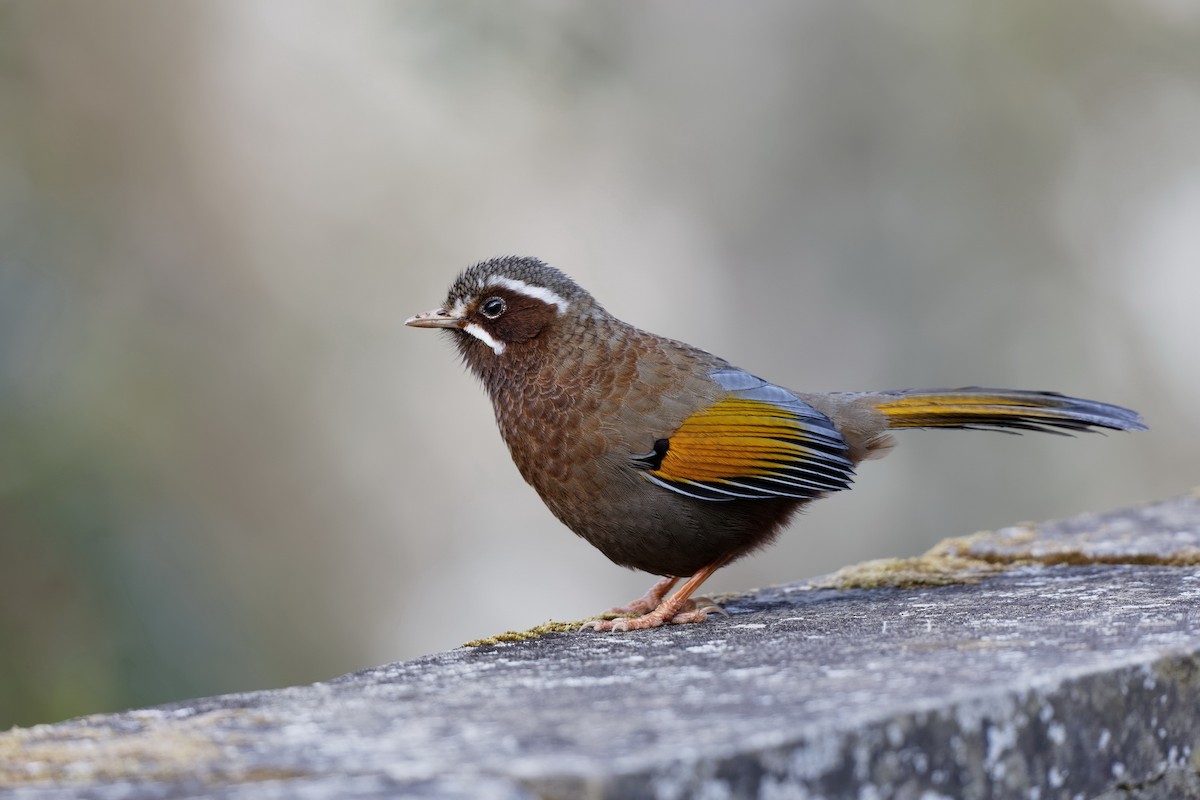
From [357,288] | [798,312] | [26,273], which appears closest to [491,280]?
[26,273]

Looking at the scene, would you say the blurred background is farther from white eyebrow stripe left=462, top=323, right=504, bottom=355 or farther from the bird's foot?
the bird's foot

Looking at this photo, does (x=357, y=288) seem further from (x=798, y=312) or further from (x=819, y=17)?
(x=819, y=17)

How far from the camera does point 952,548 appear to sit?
14.8ft

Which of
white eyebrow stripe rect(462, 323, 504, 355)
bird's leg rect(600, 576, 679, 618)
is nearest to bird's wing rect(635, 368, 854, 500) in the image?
bird's leg rect(600, 576, 679, 618)

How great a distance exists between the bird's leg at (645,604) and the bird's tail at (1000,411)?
35.9 inches

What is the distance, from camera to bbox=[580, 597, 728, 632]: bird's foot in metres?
3.60

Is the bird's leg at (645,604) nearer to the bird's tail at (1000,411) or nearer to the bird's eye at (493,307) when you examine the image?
the bird's tail at (1000,411)

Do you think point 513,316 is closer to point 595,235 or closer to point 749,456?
point 749,456

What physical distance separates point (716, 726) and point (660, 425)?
2124 millimetres

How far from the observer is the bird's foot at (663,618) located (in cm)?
360

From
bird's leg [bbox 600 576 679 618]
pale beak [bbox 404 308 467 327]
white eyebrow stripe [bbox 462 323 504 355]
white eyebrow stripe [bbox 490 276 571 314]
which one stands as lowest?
bird's leg [bbox 600 576 679 618]

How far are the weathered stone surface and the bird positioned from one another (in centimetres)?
108

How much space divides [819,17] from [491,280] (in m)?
6.59

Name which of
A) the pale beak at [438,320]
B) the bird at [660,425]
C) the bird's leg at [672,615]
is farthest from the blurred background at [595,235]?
the bird's leg at [672,615]
